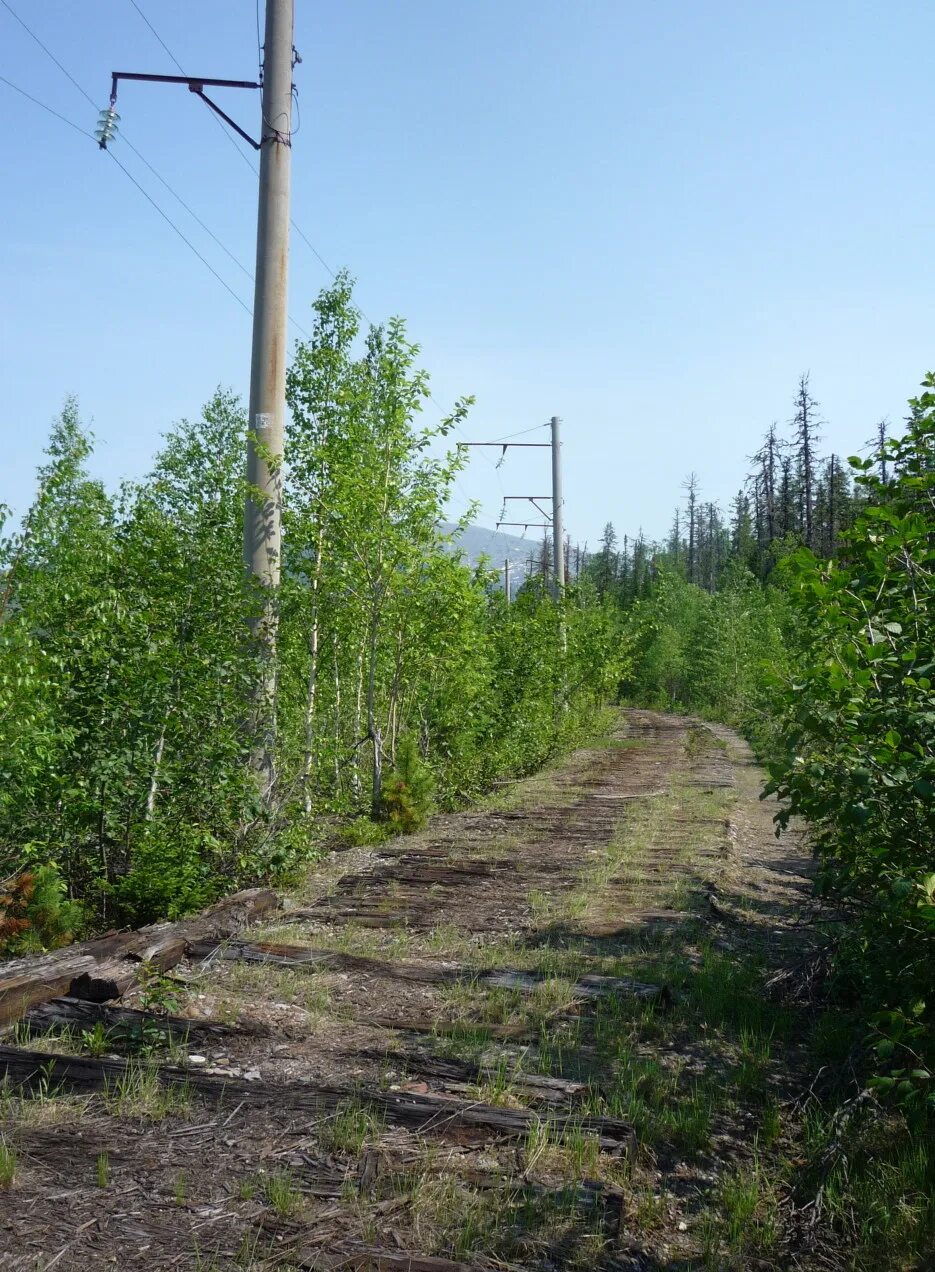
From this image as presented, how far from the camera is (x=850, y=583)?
4.60 m

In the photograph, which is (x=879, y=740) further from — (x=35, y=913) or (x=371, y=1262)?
(x=35, y=913)

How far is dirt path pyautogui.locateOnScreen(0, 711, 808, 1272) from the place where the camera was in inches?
126

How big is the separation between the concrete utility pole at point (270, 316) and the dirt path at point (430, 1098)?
3602mm

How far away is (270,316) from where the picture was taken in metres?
9.62

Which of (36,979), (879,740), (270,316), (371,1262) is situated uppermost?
(270,316)

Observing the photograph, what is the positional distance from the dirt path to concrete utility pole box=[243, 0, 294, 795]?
3602mm

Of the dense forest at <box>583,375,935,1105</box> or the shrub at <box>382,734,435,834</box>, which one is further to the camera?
the shrub at <box>382,734,435,834</box>

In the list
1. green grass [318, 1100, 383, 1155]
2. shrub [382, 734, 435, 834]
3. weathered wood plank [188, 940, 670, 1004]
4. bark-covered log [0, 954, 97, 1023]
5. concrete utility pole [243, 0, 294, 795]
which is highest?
concrete utility pole [243, 0, 294, 795]

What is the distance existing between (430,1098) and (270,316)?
7557 mm

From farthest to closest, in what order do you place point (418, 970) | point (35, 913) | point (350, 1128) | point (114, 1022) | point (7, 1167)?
1. point (35, 913)
2. point (418, 970)
3. point (114, 1022)
4. point (350, 1128)
5. point (7, 1167)

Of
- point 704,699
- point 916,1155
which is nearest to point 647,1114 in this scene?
point 916,1155

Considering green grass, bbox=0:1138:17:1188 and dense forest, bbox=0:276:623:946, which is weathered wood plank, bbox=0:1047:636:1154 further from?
dense forest, bbox=0:276:623:946

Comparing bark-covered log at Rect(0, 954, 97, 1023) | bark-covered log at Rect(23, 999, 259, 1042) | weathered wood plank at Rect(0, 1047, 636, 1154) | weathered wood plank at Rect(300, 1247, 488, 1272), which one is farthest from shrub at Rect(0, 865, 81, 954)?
weathered wood plank at Rect(300, 1247, 488, 1272)

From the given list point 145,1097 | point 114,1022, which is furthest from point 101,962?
point 145,1097
